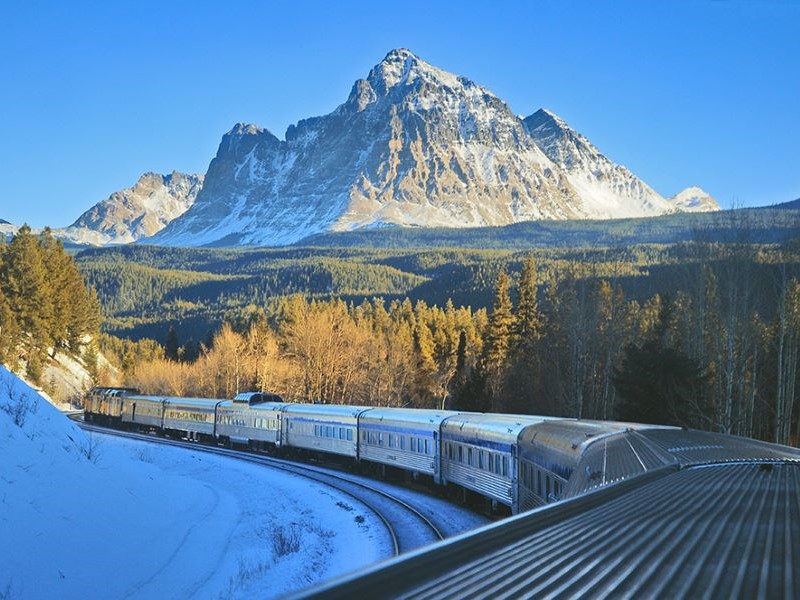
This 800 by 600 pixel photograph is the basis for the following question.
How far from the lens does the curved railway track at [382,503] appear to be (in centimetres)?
2241

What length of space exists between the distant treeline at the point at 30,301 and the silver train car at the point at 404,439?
43186 mm

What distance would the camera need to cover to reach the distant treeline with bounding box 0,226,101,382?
71.1 m

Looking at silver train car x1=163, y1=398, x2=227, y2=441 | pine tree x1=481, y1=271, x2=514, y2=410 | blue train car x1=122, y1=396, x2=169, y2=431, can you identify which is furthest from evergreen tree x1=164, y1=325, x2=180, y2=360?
pine tree x1=481, y1=271, x2=514, y2=410

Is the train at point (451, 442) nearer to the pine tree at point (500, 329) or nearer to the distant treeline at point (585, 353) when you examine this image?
the distant treeline at point (585, 353)

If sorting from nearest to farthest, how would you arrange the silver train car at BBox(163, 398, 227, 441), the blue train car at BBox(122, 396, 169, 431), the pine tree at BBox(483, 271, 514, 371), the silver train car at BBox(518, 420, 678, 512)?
the silver train car at BBox(518, 420, 678, 512) → the silver train car at BBox(163, 398, 227, 441) → the blue train car at BBox(122, 396, 169, 431) → the pine tree at BBox(483, 271, 514, 371)

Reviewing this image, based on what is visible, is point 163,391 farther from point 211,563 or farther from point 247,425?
point 211,563

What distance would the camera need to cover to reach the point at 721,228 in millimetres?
40562

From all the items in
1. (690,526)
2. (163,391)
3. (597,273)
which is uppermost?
(597,273)


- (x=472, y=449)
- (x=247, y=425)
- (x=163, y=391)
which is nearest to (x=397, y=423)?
(x=472, y=449)

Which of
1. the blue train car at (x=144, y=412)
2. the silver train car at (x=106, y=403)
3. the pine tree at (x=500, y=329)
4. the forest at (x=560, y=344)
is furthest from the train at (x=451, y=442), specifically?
the pine tree at (x=500, y=329)

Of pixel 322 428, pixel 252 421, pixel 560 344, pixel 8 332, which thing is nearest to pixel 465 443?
pixel 322 428

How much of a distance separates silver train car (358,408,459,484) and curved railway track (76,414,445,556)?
4.94 ft

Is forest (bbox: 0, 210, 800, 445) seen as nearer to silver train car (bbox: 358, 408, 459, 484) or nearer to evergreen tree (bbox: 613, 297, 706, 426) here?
evergreen tree (bbox: 613, 297, 706, 426)

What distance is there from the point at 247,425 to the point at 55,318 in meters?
40.5
